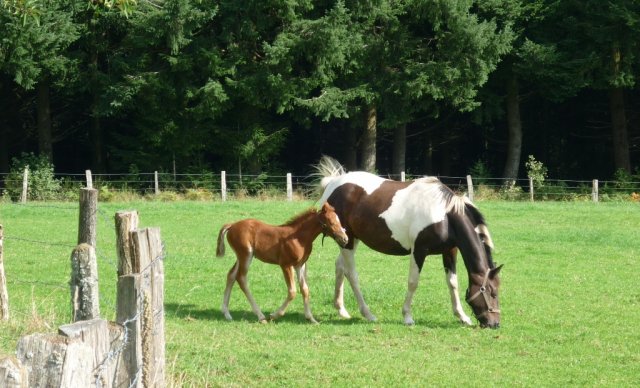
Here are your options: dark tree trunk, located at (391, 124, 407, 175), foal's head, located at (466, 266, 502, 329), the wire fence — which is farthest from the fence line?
dark tree trunk, located at (391, 124, 407, 175)

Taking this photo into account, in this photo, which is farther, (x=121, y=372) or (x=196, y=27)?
(x=196, y=27)

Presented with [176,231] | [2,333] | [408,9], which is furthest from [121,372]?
[408,9]

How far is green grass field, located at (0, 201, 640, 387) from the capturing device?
29.0 feet

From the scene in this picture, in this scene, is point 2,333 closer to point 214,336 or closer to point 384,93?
point 214,336

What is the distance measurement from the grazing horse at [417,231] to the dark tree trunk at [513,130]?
26866 millimetres

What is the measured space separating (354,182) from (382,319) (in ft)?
6.57

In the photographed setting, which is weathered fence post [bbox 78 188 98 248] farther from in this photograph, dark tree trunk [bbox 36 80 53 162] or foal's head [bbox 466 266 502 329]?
dark tree trunk [bbox 36 80 53 162]

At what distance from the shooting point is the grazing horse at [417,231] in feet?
37.9

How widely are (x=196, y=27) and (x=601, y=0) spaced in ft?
50.9

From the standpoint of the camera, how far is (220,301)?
A: 1297 centimetres

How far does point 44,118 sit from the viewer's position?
35562mm

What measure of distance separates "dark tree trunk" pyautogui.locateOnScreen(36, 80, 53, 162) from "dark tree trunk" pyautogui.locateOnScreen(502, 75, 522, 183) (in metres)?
18.7

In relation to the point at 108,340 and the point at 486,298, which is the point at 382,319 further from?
the point at 108,340

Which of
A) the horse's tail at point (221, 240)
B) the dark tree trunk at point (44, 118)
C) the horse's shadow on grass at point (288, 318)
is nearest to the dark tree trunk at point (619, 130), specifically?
the dark tree trunk at point (44, 118)
